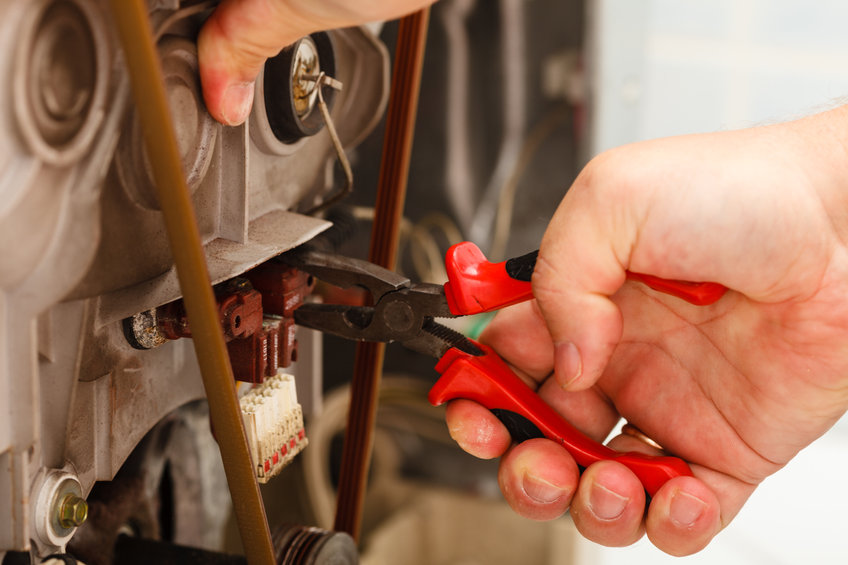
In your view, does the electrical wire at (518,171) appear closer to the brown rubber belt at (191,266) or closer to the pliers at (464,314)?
the pliers at (464,314)

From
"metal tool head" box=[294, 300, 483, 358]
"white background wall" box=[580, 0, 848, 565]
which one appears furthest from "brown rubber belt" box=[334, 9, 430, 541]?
"white background wall" box=[580, 0, 848, 565]

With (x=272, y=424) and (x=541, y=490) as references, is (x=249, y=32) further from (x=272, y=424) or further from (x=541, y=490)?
(x=541, y=490)

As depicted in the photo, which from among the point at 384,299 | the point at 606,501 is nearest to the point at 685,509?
the point at 606,501

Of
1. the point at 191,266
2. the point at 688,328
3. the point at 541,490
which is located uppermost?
the point at 191,266

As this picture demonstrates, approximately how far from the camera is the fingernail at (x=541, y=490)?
559mm

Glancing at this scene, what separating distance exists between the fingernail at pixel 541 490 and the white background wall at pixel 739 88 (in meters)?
0.65

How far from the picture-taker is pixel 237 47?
0.41 meters

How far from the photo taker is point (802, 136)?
54cm

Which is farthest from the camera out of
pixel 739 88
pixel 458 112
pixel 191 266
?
pixel 458 112

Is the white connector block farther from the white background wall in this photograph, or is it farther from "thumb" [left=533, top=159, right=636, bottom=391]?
the white background wall

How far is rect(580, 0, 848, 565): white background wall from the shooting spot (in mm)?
1113

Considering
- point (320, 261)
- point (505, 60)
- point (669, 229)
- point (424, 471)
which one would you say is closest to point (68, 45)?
point (320, 261)

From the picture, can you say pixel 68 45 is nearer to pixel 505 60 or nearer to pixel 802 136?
pixel 802 136

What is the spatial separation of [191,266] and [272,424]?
21cm
